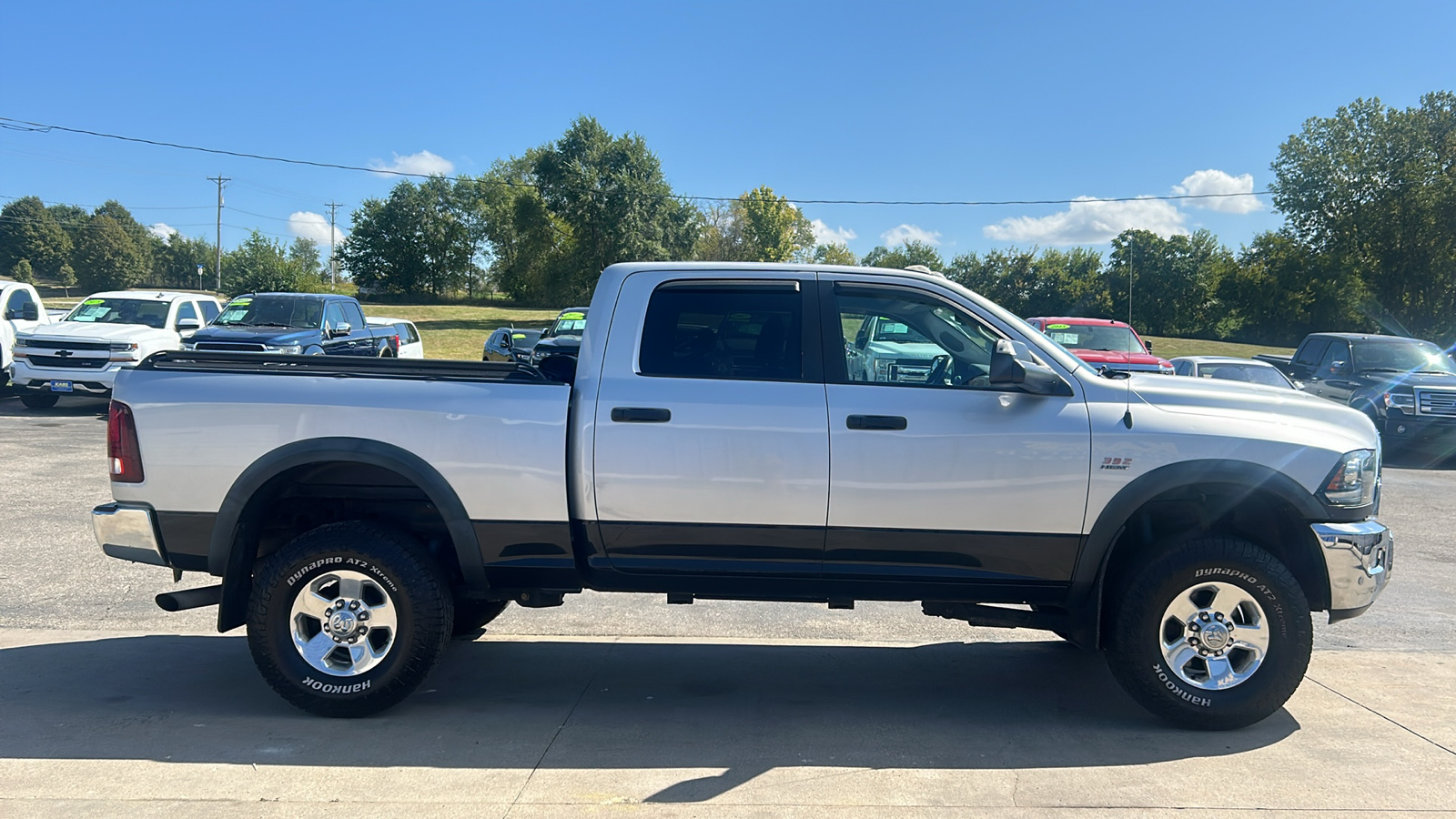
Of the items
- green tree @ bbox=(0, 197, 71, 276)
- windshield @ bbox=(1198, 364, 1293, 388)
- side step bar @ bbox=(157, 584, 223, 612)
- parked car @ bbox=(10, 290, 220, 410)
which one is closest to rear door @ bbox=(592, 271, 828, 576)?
side step bar @ bbox=(157, 584, 223, 612)

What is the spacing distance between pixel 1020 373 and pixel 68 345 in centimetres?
1610

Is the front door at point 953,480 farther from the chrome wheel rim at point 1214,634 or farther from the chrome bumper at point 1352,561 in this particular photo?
the chrome bumper at point 1352,561

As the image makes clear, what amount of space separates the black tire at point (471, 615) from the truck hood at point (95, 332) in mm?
12837

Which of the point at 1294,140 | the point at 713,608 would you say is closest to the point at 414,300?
the point at 1294,140

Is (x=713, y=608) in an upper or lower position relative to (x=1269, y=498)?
lower

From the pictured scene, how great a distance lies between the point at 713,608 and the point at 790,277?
9.54 feet

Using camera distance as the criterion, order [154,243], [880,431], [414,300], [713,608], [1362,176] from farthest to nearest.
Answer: [154,243]
[414,300]
[1362,176]
[713,608]
[880,431]

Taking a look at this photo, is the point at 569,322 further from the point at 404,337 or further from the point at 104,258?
the point at 104,258

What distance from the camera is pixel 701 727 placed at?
14.4ft

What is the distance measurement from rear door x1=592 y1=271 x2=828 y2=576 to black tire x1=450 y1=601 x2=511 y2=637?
56.8 inches

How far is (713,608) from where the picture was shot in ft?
21.8

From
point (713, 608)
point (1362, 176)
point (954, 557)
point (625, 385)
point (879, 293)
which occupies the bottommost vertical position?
point (713, 608)

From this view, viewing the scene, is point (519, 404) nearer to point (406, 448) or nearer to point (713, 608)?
point (406, 448)

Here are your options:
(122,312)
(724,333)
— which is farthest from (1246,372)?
(122,312)
